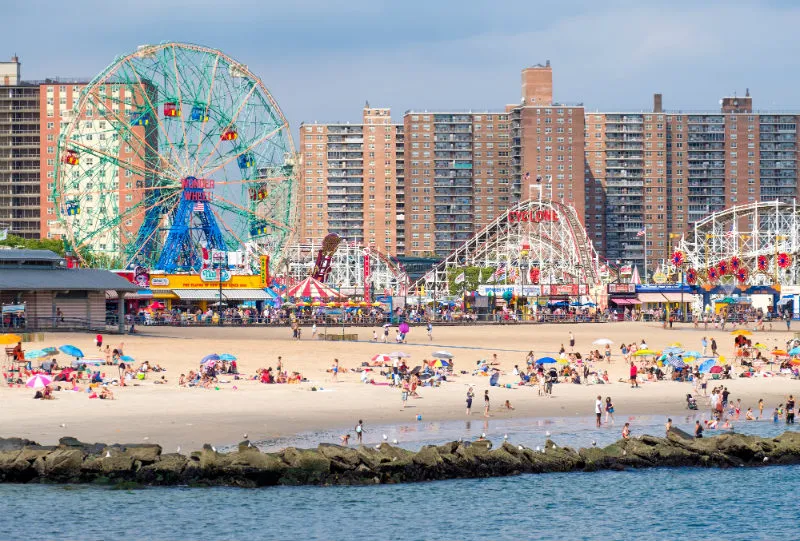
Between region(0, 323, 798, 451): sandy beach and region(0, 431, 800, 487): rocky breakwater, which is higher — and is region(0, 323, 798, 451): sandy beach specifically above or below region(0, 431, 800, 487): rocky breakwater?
above

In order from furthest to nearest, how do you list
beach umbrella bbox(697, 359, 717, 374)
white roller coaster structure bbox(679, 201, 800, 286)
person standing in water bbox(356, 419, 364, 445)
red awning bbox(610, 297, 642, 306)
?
white roller coaster structure bbox(679, 201, 800, 286) → red awning bbox(610, 297, 642, 306) → beach umbrella bbox(697, 359, 717, 374) → person standing in water bbox(356, 419, 364, 445)

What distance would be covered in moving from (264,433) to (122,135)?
202ft

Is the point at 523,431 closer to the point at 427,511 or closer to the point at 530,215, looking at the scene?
the point at 427,511

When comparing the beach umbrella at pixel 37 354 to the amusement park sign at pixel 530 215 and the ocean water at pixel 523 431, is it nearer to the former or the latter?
Answer: the ocean water at pixel 523 431

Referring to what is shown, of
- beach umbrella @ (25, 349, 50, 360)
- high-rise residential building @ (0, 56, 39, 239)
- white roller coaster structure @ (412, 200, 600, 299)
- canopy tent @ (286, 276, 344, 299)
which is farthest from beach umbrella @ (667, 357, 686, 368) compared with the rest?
high-rise residential building @ (0, 56, 39, 239)

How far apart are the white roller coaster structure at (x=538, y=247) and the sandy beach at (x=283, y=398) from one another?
53.3 m

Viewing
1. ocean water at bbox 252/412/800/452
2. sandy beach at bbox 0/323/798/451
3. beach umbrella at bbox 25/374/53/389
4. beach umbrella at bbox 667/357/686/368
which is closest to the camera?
ocean water at bbox 252/412/800/452

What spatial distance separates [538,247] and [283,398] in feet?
301

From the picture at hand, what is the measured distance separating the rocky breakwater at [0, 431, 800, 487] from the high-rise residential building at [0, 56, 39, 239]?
143 m

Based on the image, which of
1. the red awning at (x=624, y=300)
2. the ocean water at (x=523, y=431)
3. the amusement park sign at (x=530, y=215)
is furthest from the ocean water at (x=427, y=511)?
the amusement park sign at (x=530, y=215)

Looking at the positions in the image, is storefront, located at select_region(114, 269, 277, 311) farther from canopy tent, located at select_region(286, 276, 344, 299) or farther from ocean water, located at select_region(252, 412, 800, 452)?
ocean water, located at select_region(252, 412, 800, 452)

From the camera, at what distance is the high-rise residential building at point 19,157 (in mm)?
168250

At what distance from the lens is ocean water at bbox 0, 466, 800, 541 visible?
94.5ft

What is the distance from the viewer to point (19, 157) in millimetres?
169750
